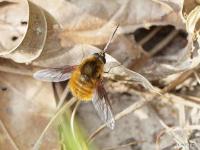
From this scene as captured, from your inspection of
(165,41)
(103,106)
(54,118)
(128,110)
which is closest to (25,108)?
(54,118)

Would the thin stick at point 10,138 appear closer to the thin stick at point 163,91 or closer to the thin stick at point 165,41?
the thin stick at point 163,91

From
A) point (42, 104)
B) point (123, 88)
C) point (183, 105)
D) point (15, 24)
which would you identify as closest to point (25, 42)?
point (15, 24)

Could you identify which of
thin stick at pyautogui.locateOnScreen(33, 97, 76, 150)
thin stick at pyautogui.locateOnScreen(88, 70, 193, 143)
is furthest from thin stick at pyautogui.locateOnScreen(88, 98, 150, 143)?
thin stick at pyautogui.locateOnScreen(33, 97, 76, 150)

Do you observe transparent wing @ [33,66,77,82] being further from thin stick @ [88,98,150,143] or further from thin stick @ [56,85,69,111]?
thin stick @ [88,98,150,143]

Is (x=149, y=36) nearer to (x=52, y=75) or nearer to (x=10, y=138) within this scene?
(x=52, y=75)

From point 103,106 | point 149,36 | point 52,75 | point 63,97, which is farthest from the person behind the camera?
point 149,36

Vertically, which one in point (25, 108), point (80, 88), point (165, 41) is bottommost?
point (25, 108)

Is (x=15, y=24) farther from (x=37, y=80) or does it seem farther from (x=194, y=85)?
(x=194, y=85)
